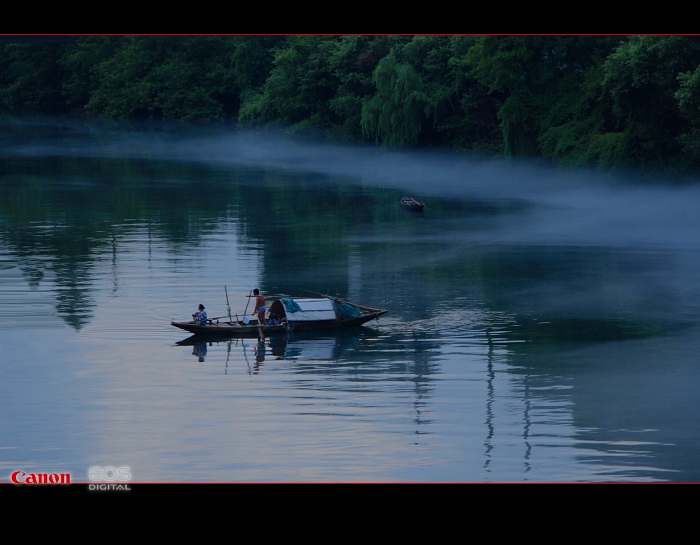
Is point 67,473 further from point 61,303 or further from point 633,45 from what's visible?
point 633,45

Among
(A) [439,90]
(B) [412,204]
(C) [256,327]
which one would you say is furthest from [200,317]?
(A) [439,90]

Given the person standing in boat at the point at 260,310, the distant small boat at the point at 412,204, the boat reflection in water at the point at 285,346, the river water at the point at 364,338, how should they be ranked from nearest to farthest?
the river water at the point at 364,338
the boat reflection in water at the point at 285,346
the person standing in boat at the point at 260,310
the distant small boat at the point at 412,204

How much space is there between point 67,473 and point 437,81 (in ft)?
276

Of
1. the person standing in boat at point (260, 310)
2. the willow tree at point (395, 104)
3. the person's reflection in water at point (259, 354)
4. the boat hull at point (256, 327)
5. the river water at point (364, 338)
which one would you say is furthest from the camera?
the willow tree at point (395, 104)

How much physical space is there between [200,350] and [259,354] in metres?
2.21

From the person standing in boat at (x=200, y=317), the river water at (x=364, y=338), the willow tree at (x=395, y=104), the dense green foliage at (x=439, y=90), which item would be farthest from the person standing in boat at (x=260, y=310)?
the willow tree at (x=395, y=104)

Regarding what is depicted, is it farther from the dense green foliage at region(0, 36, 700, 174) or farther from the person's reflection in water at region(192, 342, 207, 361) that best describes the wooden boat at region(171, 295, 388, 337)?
the dense green foliage at region(0, 36, 700, 174)

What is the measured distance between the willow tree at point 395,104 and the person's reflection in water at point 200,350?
217 feet

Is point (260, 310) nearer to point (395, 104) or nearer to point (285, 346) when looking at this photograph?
point (285, 346)

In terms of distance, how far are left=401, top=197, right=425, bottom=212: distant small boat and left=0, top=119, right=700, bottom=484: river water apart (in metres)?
1.04

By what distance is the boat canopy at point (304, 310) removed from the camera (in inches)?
1670

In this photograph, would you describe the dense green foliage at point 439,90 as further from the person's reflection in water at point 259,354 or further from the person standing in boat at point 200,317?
the person standing in boat at point 200,317

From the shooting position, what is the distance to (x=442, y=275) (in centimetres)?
5434

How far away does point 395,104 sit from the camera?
105125 millimetres
